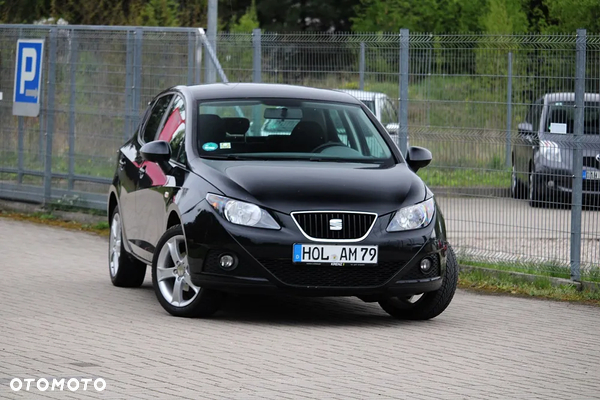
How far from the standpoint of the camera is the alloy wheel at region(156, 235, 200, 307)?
9.55m

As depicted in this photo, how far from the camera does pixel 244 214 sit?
9148 mm

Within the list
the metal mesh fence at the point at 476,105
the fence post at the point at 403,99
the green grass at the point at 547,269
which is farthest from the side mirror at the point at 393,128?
the green grass at the point at 547,269

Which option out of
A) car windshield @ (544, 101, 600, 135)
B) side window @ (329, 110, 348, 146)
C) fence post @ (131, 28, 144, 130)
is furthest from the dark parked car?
fence post @ (131, 28, 144, 130)

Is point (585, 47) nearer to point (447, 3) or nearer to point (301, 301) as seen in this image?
point (301, 301)

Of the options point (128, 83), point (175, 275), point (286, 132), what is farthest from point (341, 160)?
point (128, 83)

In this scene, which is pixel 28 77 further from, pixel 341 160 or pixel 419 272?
pixel 419 272

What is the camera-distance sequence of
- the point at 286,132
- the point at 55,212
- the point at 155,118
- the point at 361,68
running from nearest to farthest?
the point at 286,132, the point at 155,118, the point at 361,68, the point at 55,212

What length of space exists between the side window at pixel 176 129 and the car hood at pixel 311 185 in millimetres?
438

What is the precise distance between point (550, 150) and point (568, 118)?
1.05 feet

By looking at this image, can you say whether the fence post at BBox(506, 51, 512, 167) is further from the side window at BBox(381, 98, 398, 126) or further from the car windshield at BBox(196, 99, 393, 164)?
the car windshield at BBox(196, 99, 393, 164)

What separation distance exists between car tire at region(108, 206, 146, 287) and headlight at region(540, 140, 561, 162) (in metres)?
3.53

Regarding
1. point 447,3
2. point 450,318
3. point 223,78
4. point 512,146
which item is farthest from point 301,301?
point 447,3

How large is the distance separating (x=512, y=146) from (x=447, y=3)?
47172mm

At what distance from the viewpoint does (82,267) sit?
1286 centimetres
